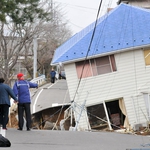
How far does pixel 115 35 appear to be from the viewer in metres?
20.5

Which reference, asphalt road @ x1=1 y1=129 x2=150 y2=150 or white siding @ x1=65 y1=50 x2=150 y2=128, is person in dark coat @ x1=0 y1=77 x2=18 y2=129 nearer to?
asphalt road @ x1=1 y1=129 x2=150 y2=150

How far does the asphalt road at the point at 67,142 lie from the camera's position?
30.5 ft

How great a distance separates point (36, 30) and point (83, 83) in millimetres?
11207

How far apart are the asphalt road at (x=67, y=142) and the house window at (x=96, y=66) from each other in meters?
A: 8.36

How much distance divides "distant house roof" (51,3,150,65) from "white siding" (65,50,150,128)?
619mm

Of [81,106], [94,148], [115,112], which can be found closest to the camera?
[94,148]

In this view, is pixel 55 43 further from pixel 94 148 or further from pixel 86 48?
pixel 94 148

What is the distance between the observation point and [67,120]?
65.6ft

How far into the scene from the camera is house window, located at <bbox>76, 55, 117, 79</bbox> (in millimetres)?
20156

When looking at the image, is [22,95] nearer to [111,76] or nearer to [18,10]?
[18,10]

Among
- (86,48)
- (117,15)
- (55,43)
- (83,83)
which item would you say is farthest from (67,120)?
Answer: (55,43)

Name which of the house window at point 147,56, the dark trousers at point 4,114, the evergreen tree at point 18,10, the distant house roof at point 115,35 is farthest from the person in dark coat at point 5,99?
the house window at point 147,56

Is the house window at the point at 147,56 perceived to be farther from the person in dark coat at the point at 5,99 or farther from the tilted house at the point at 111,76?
the person in dark coat at the point at 5,99

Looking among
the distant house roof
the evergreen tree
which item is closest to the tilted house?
the distant house roof
